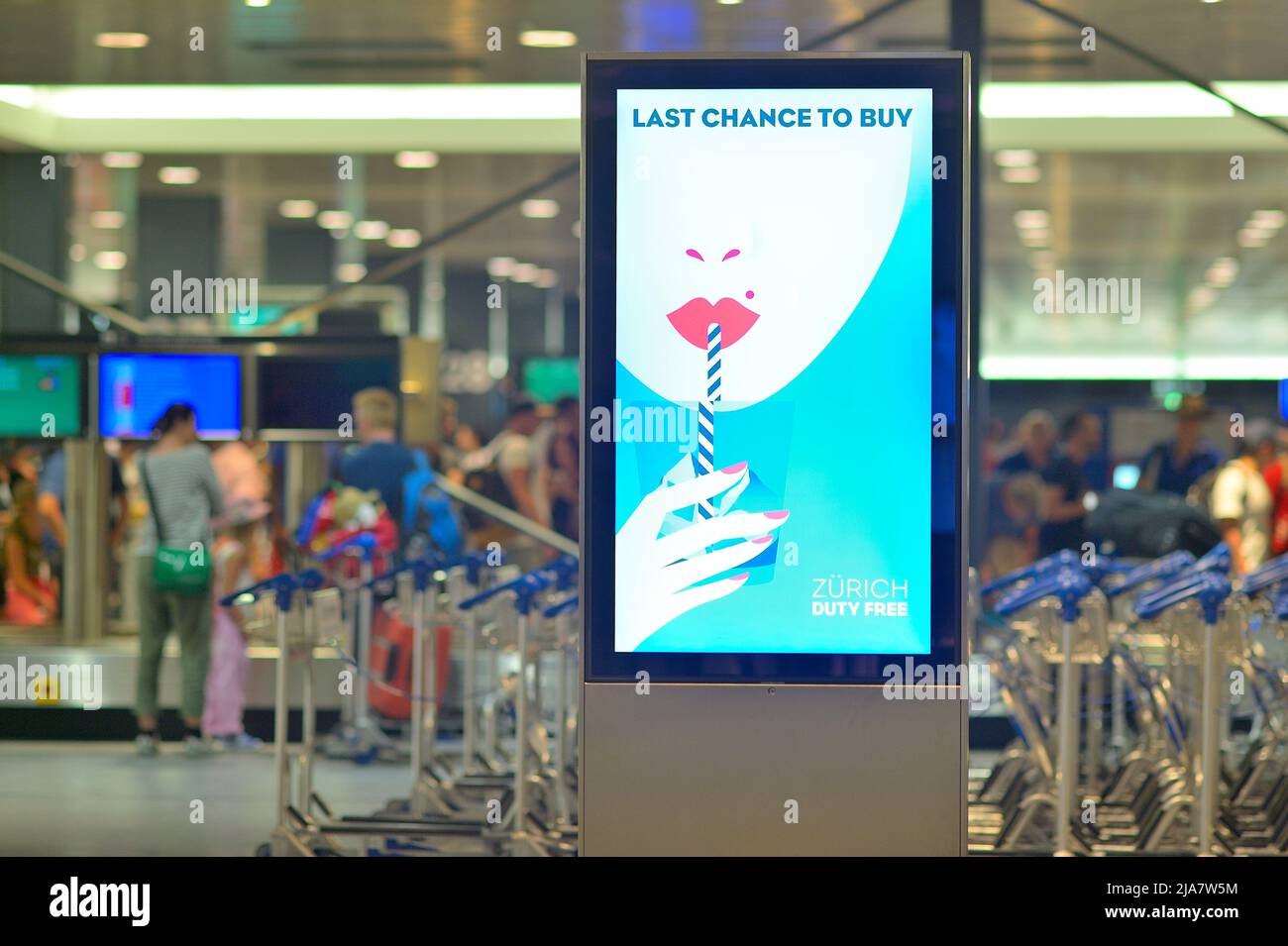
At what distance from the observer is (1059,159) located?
42.2 ft

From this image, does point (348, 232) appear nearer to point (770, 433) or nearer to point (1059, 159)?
point (1059, 159)

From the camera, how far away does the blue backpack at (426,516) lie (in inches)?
320

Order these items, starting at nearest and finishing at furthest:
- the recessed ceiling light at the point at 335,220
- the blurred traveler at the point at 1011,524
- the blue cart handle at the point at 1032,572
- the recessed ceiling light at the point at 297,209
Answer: the blue cart handle at the point at 1032,572, the blurred traveler at the point at 1011,524, the recessed ceiling light at the point at 297,209, the recessed ceiling light at the point at 335,220

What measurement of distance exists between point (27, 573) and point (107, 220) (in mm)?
7202

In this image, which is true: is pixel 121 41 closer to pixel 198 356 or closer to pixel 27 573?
pixel 198 356

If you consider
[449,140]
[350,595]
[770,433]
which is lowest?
[350,595]

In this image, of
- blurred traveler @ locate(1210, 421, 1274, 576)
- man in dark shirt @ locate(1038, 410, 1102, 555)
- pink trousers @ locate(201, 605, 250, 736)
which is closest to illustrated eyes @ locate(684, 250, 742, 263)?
pink trousers @ locate(201, 605, 250, 736)

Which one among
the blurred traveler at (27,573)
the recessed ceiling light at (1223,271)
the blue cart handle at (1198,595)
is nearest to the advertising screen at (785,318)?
the blue cart handle at (1198,595)

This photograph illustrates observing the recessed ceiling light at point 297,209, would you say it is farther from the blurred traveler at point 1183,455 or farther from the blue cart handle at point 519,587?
the blue cart handle at point 519,587

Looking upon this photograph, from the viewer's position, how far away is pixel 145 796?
6.87 meters

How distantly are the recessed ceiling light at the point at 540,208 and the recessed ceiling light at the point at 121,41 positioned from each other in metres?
6.47

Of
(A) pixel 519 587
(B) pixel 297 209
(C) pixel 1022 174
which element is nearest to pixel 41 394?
(A) pixel 519 587
